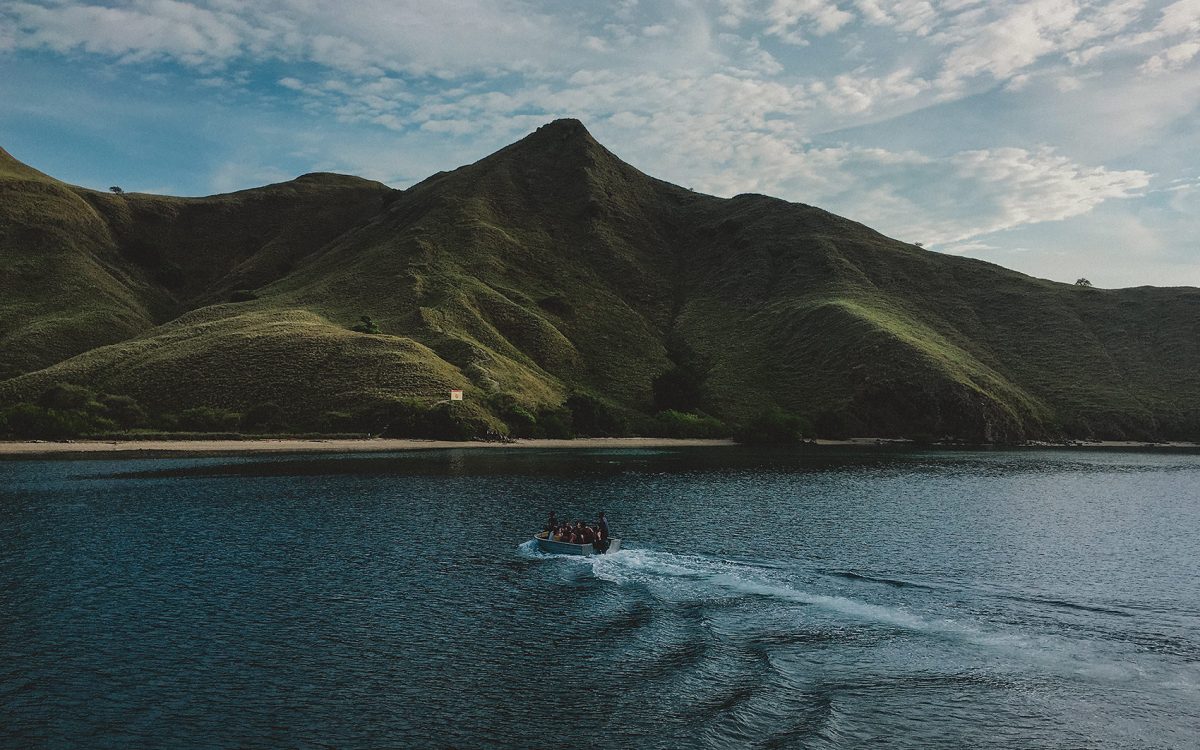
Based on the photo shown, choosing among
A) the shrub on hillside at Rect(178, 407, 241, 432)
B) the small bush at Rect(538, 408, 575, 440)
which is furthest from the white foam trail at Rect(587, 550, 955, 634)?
the shrub on hillside at Rect(178, 407, 241, 432)

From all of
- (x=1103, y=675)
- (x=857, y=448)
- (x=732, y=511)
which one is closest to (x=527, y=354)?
(x=857, y=448)

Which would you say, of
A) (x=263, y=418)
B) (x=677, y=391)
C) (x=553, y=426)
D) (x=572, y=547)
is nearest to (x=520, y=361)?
(x=553, y=426)

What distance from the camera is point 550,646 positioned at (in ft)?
103

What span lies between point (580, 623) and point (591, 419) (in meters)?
112

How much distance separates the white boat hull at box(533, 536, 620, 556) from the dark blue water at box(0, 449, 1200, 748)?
1.01m

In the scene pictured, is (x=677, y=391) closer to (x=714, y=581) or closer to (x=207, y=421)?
(x=207, y=421)

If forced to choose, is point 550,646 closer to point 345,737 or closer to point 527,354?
point 345,737

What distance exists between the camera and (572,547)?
4819 cm

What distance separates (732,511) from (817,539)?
11.7m

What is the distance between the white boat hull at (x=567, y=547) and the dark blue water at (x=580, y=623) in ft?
3.30

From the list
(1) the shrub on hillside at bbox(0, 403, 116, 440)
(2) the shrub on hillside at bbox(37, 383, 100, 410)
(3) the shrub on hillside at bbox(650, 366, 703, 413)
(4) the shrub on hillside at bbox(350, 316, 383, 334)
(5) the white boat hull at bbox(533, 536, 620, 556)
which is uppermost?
(4) the shrub on hillside at bbox(350, 316, 383, 334)

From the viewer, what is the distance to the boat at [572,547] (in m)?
48.2

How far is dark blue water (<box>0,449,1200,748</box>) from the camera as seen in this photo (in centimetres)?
2411

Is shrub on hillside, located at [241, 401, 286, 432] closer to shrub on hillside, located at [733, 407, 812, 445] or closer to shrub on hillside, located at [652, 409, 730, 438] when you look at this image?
shrub on hillside, located at [652, 409, 730, 438]
